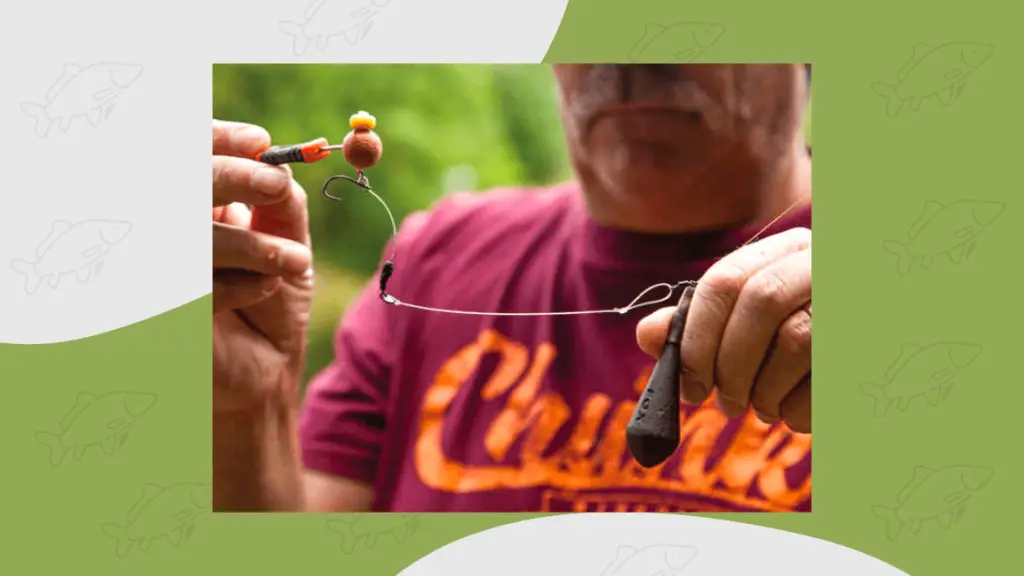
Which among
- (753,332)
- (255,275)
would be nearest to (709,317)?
(753,332)

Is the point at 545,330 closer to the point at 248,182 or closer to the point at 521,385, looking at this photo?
the point at 521,385

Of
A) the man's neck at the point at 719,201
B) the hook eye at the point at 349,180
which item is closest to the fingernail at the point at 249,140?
the hook eye at the point at 349,180

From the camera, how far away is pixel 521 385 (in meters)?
1.81

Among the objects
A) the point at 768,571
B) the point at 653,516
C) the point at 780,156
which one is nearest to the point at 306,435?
the point at 653,516

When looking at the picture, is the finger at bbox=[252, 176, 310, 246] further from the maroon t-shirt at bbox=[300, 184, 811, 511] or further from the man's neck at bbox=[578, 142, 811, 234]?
the man's neck at bbox=[578, 142, 811, 234]

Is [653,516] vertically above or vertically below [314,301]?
below

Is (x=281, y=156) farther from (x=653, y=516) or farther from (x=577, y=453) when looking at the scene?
(x=653, y=516)

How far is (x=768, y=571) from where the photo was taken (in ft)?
5.78

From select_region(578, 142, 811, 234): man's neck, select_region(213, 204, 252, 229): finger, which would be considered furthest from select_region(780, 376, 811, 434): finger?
select_region(213, 204, 252, 229): finger

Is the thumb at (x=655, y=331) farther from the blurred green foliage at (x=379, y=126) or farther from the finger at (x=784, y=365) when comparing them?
the blurred green foliage at (x=379, y=126)

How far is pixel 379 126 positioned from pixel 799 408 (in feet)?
2.53

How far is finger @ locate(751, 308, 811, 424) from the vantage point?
168 cm

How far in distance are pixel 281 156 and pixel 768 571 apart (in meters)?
0.96

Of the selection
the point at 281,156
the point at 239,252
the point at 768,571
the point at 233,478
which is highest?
the point at 281,156
